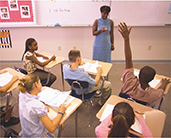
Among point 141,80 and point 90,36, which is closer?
point 141,80

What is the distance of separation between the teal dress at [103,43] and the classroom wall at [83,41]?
1039 mm

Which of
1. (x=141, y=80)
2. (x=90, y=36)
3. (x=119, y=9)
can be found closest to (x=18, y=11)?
(x=90, y=36)

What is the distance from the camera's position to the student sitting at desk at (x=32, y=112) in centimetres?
120

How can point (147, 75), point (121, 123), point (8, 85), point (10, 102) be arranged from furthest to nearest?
point (10, 102) < point (8, 85) < point (147, 75) < point (121, 123)

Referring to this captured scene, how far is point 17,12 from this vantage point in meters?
3.59

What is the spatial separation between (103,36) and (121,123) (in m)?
2.26

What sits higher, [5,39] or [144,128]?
[5,39]

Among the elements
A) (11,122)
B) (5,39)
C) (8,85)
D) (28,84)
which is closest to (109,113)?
(28,84)

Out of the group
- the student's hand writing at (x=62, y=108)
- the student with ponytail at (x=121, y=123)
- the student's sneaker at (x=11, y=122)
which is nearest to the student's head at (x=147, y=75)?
the student with ponytail at (x=121, y=123)

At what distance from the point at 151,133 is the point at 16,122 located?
1897mm

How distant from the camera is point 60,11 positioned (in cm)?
361

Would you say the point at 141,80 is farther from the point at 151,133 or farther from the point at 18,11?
the point at 18,11

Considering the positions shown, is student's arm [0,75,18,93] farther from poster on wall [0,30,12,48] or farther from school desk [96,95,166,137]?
poster on wall [0,30,12,48]

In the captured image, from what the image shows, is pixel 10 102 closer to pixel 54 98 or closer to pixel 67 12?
pixel 54 98
